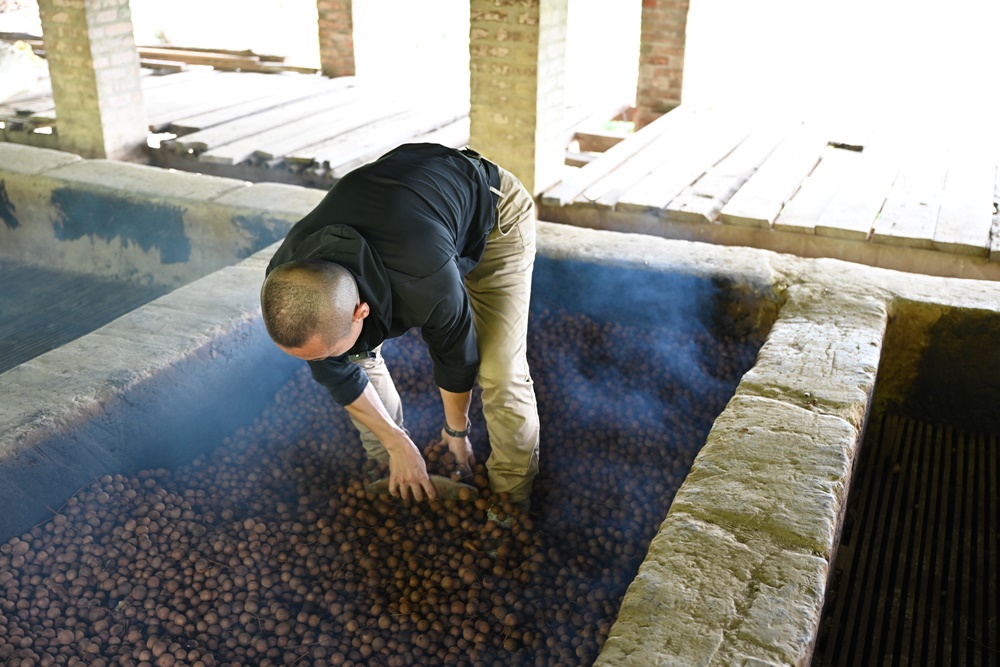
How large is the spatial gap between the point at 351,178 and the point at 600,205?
2.61 metres

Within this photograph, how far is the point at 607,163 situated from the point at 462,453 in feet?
9.80

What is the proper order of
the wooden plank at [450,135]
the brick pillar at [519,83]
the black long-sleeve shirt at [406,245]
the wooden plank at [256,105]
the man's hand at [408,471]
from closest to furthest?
the black long-sleeve shirt at [406,245] → the man's hand at [408,471] → the brick pillar at [519,83] → the wooden plank at [450,135] → the wooden plank at [256,105]

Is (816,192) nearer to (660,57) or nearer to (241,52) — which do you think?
(660,57)

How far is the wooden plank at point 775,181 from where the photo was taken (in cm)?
471

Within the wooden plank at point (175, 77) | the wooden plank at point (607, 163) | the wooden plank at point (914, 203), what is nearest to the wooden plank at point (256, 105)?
the wooden plank at point (175, 77)

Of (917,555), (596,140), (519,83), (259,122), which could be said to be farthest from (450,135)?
(917,555)

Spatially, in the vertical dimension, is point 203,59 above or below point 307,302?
below

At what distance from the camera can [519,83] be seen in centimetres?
490

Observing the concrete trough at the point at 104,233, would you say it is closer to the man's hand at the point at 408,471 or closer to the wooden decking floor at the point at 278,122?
the wooden decking floor at the point at 278,122

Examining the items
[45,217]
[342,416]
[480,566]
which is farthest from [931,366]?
[45,217]

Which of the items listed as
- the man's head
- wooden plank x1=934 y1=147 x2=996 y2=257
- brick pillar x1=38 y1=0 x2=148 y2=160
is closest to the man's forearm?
the man's head

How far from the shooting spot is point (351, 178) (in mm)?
2617

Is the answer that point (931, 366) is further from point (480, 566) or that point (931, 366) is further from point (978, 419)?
point (480, 566)

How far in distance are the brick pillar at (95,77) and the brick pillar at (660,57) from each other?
3813 mm
